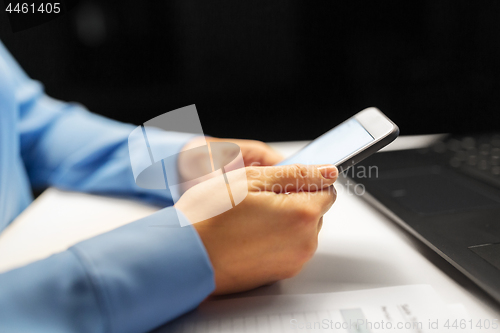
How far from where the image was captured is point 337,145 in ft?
1.05

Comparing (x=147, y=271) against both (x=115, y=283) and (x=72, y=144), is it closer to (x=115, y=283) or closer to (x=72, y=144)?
(x=115, y=283)

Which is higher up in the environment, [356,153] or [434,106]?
[356,153]

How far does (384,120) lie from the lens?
297mm

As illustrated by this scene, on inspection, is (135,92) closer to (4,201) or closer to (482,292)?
(4,201)

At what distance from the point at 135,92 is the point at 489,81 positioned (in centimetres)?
74

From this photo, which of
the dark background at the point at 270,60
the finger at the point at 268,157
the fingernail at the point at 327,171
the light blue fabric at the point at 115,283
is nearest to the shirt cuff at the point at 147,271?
the light blue fabric at the point at 115,283

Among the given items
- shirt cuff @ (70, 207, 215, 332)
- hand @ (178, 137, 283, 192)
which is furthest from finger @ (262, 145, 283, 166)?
shirt cuff @ (70, 207, 215, 332)

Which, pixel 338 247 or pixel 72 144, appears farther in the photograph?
pixel 72 144

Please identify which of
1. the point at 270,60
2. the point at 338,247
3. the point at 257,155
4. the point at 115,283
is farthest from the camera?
the point at 270,60

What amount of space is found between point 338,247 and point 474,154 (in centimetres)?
27

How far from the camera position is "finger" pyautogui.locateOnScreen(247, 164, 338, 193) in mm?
263

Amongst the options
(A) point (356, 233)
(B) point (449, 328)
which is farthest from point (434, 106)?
(B) point (449, 328)

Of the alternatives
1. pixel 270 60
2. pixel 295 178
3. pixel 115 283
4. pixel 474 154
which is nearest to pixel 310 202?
pixel 295 178

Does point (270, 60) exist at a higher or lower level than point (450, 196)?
higher
